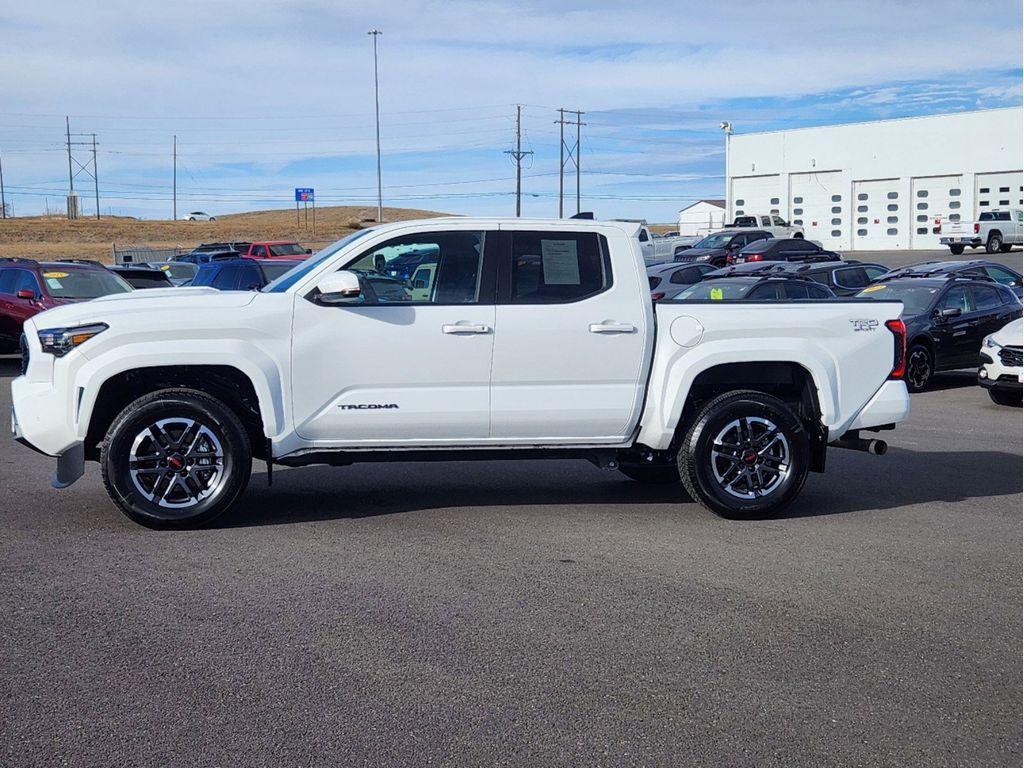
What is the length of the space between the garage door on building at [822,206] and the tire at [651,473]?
59.5m

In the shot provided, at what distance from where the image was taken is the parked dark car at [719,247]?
43.3m

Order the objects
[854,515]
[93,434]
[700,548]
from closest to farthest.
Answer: [700,548] < [93,434] < [854,515]

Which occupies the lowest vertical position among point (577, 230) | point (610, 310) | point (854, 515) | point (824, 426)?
point (854, 515)

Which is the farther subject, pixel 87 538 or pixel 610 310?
pixel 610 310

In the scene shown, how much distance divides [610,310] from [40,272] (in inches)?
540

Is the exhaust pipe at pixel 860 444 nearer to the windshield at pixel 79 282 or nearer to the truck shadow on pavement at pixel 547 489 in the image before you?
the truck shadow on pavement at pixel 547 489

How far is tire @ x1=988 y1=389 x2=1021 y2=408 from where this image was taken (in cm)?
1498

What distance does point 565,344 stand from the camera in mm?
7613

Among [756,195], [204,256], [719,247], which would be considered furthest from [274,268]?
[756,195]

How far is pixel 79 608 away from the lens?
5711 millimetres

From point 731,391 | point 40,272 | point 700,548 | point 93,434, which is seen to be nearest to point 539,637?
point 700,548

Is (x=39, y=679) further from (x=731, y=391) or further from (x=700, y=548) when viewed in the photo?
(x=731, y=391)

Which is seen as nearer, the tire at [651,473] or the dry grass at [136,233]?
the tire at [651,473]

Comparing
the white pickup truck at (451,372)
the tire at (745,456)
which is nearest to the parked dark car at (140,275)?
the white pickup truck at (451,372)
